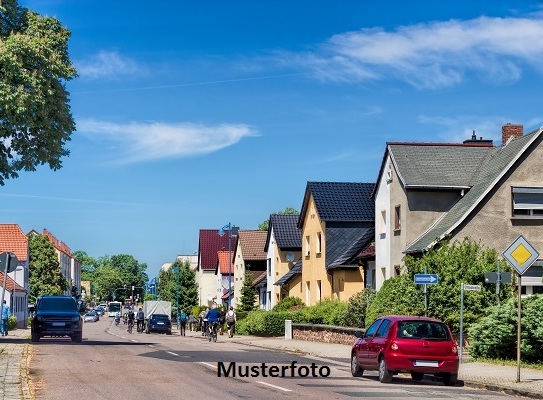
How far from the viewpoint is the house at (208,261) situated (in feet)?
384

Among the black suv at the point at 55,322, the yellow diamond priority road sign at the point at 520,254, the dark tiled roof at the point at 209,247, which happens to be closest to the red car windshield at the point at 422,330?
the yellow diamond priority road sign at the point at 520,254

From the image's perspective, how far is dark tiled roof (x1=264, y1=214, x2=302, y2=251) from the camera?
72.9m

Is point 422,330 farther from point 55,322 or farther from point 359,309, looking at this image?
point 359,309

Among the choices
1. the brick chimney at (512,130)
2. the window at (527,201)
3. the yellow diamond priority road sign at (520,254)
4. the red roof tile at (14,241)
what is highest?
the brick chimney at (512,130)

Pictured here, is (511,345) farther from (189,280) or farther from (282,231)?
(189,280)

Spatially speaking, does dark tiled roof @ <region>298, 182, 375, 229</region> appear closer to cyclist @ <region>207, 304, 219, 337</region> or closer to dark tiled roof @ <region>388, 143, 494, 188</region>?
cyclist @ <region>207, 304, 219, 337</region>

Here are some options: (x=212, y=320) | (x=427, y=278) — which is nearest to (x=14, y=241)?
(x=212, y=320)

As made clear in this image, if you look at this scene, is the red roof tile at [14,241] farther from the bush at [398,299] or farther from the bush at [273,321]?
the bush at [398,299]

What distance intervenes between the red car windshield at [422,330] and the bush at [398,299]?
13.2 metres

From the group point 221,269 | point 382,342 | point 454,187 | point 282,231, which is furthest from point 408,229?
point 221,269

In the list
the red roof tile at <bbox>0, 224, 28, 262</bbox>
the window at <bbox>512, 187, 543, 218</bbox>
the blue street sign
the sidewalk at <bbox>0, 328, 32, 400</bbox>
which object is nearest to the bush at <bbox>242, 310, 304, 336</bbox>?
the window at <bbox>512, 187, 543, 218</bbox>

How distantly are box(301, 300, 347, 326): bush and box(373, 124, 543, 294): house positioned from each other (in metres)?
2.65

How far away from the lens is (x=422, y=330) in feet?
68.3

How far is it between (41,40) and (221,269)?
240 ft
